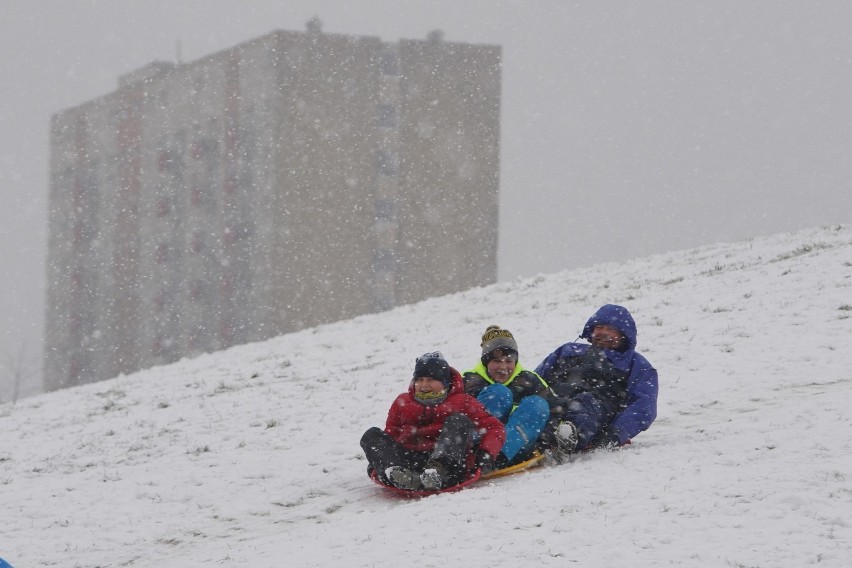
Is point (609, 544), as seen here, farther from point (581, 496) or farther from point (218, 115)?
point (218, 115)

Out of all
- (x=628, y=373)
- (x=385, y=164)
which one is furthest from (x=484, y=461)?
(x=385, y=164)

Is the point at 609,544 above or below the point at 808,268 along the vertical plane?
below

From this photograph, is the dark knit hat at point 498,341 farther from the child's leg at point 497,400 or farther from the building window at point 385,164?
the building window at point 385,164

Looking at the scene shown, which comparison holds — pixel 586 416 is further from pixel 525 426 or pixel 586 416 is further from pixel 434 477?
pixel 434 477

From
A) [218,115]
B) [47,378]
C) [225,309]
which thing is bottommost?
[47,378]

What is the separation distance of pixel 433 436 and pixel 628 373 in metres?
1.83

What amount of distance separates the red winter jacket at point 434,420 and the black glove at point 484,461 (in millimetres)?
53

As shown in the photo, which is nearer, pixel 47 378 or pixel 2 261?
pixel 47 378

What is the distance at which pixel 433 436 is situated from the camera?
7902 millimetres

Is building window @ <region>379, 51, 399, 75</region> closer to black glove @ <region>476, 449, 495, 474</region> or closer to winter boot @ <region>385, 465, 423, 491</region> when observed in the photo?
black glove @ <region>476, 449, 495, 474</region>

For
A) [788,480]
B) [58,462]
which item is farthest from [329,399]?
[788,480]

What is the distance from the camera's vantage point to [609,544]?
584cm

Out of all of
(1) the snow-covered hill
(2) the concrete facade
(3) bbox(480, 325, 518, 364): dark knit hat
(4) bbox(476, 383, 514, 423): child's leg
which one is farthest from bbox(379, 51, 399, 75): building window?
(4) bbox(476, 383, 514, 423): child's leg

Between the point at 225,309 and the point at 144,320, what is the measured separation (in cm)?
860
